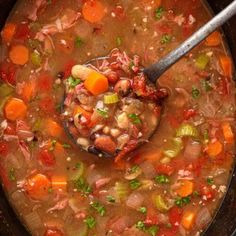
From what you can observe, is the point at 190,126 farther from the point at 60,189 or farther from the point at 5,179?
the point at 5,179

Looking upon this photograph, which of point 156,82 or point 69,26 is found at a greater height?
point 69,26

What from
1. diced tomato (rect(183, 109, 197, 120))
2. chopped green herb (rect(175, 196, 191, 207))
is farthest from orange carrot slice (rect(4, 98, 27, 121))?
chopped green herb (rect(175, 196, 191, 207))

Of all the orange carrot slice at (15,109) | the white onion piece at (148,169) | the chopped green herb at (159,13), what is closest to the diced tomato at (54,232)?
the white onion piece at (148,169)

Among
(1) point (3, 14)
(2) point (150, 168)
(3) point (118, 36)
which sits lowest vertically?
(2) point (150, 168)

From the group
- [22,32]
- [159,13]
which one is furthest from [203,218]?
[22,32]

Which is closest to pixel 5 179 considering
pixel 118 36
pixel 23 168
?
pixel 23 168

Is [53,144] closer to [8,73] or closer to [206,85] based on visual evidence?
[8,73]

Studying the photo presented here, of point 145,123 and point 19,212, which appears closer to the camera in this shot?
point 145,123
